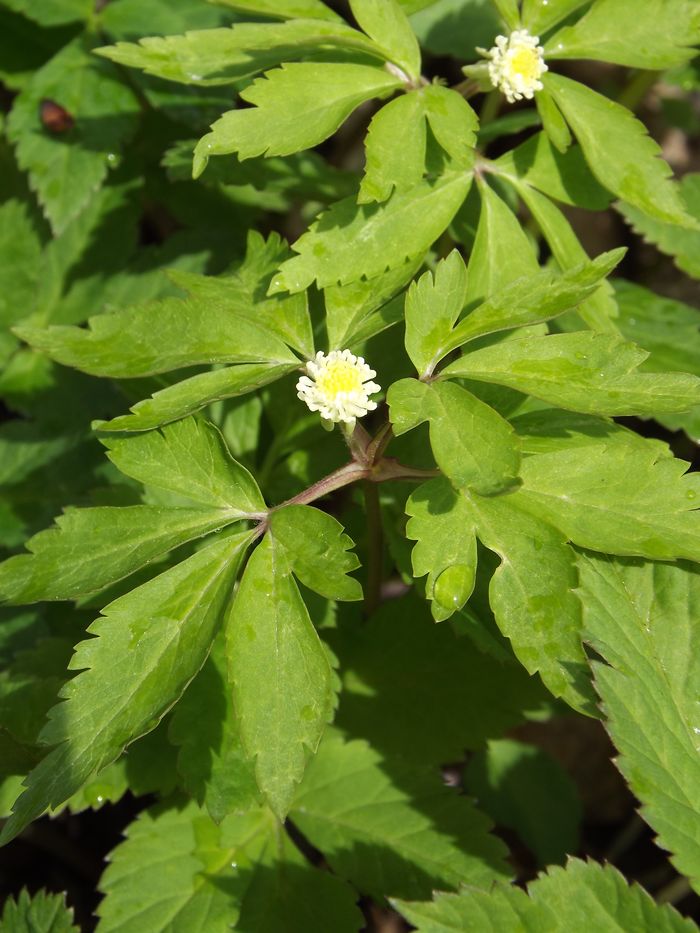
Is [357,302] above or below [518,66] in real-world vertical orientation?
below

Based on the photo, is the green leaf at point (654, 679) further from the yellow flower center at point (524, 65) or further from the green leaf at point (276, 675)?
the yellow flower center at point (524, 65)

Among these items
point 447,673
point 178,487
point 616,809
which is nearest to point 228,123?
point 178,487

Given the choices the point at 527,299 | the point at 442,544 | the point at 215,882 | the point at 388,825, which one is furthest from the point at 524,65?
the point at 215,882

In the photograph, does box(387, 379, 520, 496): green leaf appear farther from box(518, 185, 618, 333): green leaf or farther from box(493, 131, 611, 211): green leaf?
box(493, 131, 611, 211): green leaf

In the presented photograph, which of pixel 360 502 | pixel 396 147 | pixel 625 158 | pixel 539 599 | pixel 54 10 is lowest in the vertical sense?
pixel 360 502

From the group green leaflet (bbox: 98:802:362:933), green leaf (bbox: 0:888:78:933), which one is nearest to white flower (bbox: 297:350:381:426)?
green leaflet (bbox: 98:802:362:933)

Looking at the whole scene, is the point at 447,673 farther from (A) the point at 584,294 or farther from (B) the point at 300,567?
(A) the point at 584,294

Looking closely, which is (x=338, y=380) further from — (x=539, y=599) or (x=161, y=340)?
(x=539, y=599)
